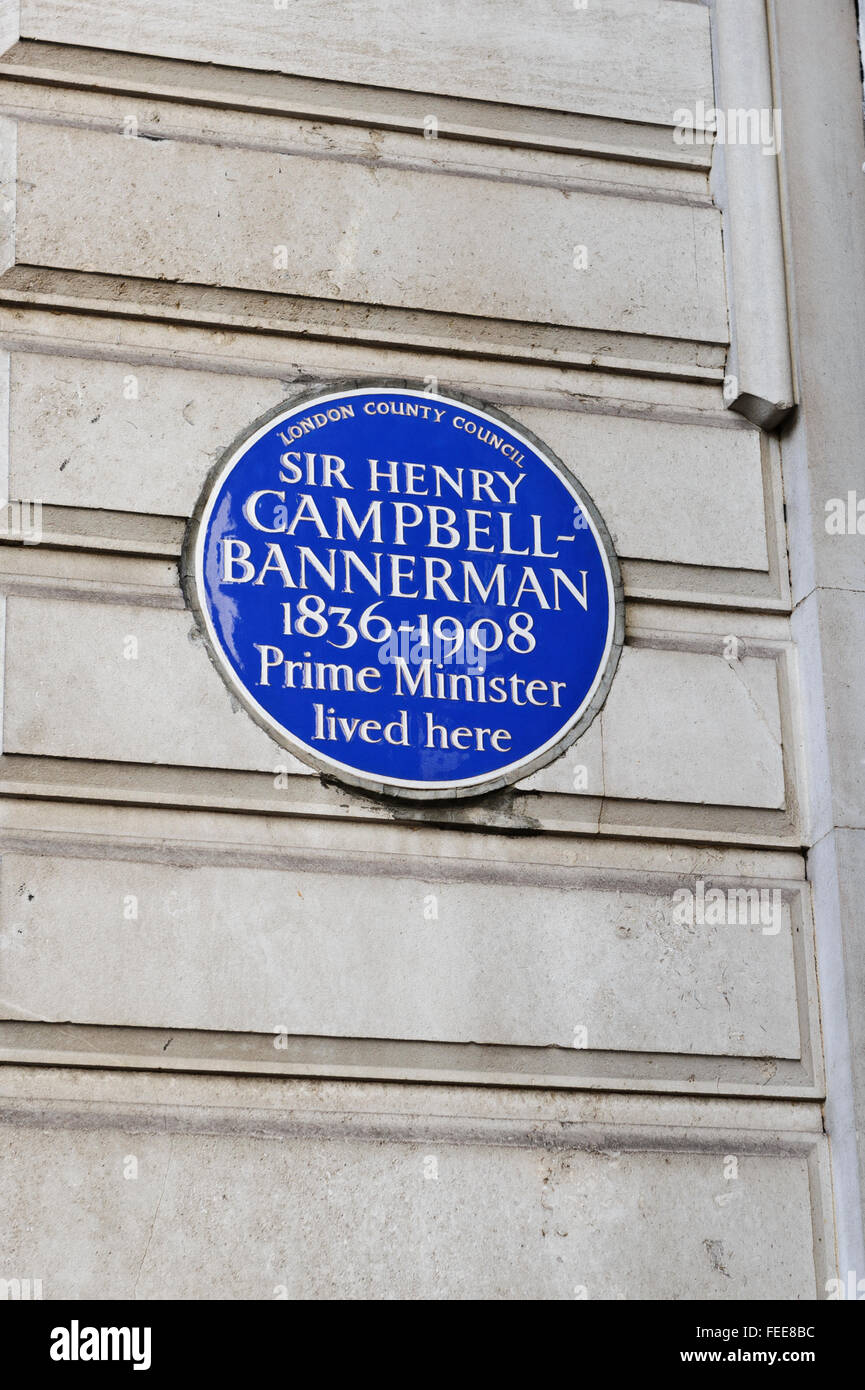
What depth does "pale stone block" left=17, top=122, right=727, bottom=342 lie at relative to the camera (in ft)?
22.2

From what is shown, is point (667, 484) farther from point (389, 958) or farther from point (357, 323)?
point (389, 958)

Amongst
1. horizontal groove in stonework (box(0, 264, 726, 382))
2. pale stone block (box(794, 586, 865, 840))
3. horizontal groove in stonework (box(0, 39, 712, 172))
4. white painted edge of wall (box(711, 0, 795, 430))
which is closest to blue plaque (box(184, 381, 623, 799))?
horizontal groove in stonework (box(0, 264, 726, 382))

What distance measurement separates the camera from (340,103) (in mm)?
7180

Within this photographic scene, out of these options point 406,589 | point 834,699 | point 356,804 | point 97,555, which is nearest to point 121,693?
point 97,555

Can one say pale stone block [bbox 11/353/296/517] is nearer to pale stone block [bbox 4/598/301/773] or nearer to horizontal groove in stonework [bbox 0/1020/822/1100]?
pale stone block [bbox 4/598/301/773]

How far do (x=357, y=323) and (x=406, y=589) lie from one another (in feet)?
3.42

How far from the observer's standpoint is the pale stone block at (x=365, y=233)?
22.2ft

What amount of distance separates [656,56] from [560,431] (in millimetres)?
1716

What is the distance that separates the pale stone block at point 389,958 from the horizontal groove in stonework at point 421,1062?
1.7 inches

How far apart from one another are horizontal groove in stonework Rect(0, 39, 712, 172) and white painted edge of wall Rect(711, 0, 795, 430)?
0.17 meters

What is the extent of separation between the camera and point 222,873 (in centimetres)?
616

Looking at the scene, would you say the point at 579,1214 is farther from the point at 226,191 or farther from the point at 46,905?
the point at 226,191
